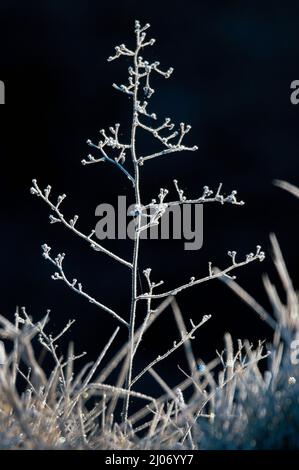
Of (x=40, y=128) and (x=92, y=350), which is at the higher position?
(x=40, y=128)

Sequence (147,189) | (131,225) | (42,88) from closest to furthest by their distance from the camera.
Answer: (131,225), (147,189), (42,88)

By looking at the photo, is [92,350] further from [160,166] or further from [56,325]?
Answer: [160,166]

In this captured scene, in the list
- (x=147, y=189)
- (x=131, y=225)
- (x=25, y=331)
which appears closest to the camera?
(x=25, y=331)

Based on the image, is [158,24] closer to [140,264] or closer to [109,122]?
[109,122]

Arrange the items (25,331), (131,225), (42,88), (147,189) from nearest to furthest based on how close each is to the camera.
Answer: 1. (25,331)
2. (131,225)
3. (147,189)
4. (42,88)

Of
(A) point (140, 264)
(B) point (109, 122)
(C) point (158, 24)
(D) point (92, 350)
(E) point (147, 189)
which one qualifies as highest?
(C) point (158, 24)

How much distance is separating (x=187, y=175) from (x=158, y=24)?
1.31 metres

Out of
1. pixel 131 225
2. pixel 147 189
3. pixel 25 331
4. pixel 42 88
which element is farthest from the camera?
pixel 42 88

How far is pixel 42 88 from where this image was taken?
7.98 meters
